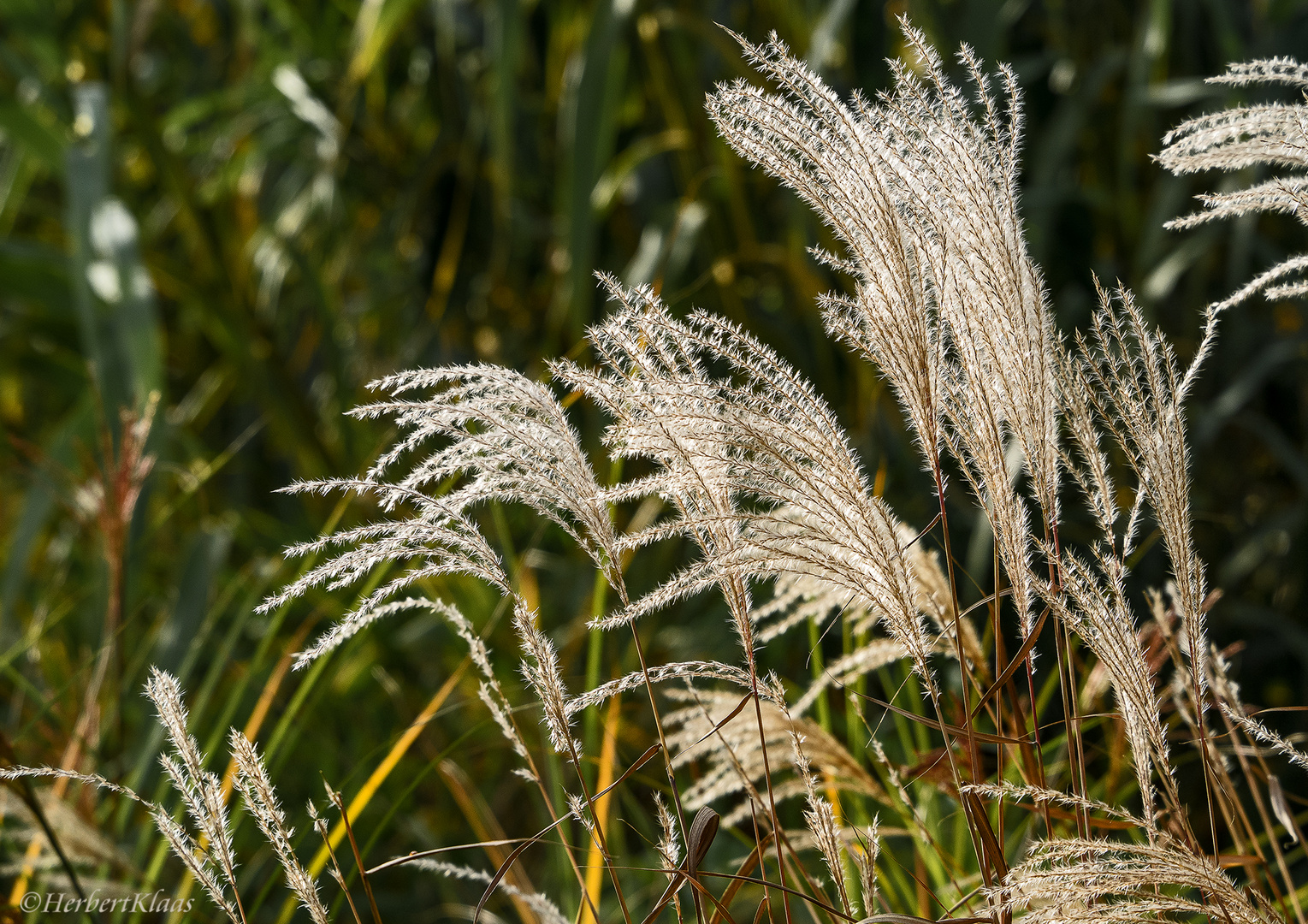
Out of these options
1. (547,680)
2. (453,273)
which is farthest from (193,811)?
(453,273)

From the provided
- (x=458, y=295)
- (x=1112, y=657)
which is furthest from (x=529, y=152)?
(x=1112, y=657)

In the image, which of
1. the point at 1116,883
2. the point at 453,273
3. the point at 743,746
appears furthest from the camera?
the point at 453,273

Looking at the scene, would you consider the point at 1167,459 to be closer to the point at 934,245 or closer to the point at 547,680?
the point at 934,245

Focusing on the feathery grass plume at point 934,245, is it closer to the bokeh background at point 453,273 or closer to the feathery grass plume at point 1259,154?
the feathery grass plume at point 1259,154

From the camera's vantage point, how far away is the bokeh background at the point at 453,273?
115 cm

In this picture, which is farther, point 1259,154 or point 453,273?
point 453,273

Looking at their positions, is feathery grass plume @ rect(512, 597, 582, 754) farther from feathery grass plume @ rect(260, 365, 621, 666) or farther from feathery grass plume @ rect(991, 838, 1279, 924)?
feathery grass plume @ rect(991, 838, 1279, 924)

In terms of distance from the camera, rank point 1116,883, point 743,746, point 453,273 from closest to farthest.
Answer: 1. point 1116,883
2. point 743,746
3. point 453,273

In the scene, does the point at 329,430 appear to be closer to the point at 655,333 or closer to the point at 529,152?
the point at 529,152

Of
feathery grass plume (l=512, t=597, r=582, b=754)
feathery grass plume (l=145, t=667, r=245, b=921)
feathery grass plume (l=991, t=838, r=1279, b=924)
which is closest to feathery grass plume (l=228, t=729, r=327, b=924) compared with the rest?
feathery grass plume (l=145, t=667, r=245, b=921)

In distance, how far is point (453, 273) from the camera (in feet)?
5.17

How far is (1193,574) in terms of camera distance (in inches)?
16.6

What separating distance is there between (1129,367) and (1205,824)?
84 cm

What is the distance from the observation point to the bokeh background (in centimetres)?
115
